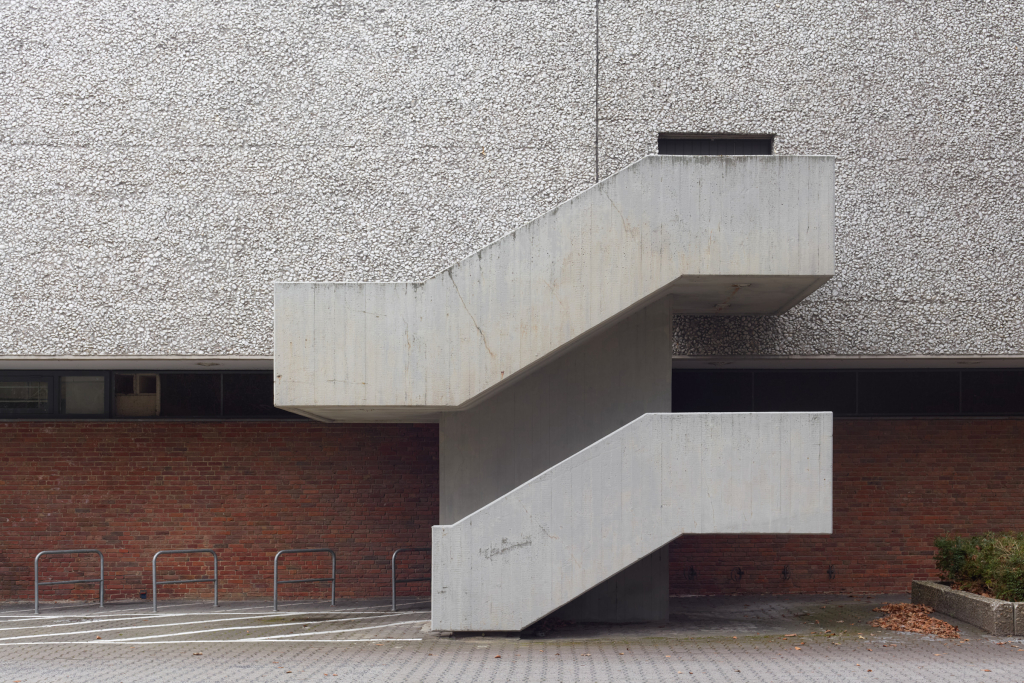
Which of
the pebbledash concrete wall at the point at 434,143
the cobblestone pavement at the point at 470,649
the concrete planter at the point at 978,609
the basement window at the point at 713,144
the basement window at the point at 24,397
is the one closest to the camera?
the cobblestone pavement at the point at 470,649

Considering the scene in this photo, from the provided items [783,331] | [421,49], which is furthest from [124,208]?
[783,331]

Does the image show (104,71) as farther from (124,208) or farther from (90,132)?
(124,208)

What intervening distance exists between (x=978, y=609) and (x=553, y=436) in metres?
4.82

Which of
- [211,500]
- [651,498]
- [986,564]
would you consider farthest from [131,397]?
[986,564]

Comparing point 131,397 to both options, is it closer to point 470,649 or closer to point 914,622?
point 470,649

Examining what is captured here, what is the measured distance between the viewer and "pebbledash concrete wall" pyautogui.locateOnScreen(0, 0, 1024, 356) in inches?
384

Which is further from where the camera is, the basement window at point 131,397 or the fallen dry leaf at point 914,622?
the basement window at point 131,397

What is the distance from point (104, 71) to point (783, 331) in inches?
339

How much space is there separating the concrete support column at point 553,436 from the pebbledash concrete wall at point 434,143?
1.18 meters

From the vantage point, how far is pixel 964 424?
12.1m

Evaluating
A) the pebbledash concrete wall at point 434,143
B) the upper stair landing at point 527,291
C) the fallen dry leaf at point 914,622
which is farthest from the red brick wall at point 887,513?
the upper stair landing at point 527,291

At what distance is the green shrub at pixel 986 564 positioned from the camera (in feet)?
28.5

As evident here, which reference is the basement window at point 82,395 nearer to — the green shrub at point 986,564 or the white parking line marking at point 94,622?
the white parking line marking at point 94,622

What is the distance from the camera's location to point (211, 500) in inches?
461
